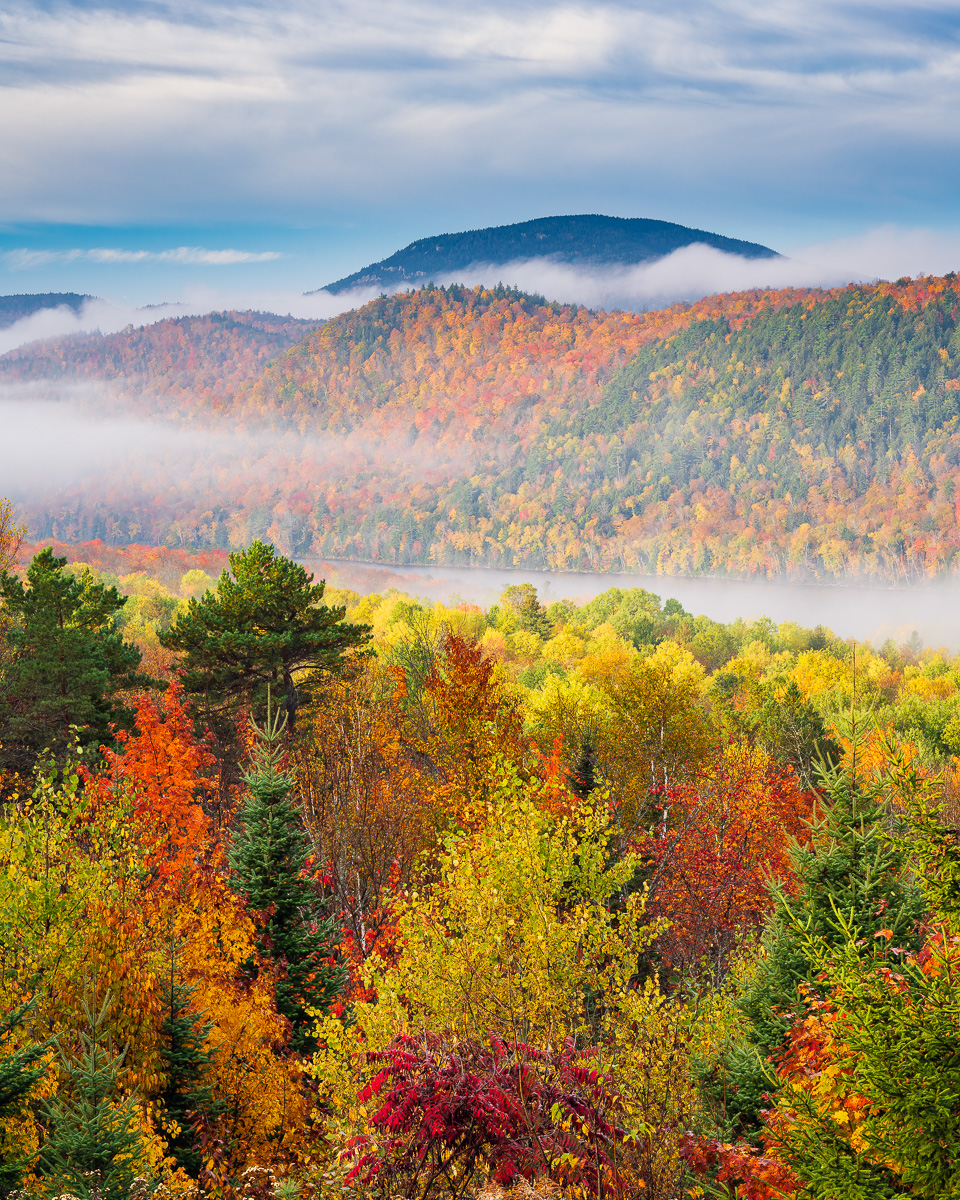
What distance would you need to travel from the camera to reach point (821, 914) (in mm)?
13438

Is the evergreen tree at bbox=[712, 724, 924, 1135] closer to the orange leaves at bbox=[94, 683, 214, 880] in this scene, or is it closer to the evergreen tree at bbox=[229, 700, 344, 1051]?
the evergreen tree at bbox=[229, 700, 344, 1051]

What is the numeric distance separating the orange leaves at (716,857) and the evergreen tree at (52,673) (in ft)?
69.4

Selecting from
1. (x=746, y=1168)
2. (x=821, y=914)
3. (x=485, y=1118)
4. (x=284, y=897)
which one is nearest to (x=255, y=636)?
(x=284, y=897)

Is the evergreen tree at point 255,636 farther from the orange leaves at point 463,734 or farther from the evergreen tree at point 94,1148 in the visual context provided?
the evergreen tree at point 94,1148

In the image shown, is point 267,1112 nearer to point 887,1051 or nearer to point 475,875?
point 475,875

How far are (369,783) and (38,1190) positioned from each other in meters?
15.9

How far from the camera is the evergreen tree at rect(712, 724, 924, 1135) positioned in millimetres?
12938

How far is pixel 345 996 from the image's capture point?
2222 cm

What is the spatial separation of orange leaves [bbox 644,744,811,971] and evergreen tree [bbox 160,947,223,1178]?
15.0m

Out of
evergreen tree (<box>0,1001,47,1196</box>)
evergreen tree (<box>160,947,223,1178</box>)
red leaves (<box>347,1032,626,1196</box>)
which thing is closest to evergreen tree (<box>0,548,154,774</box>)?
evergreen tree (<box>160,947,223,1178</box>)

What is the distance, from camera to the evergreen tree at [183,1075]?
14.5 meters

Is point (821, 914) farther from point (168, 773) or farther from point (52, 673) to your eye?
point (52, 673)

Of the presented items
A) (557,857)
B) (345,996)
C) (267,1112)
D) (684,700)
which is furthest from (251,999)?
(684,700)

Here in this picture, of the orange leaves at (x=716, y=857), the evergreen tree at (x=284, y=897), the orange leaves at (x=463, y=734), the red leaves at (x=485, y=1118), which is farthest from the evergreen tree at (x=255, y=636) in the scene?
the red leaves at (x=485, y=1118)
